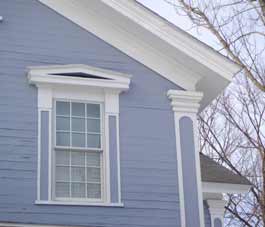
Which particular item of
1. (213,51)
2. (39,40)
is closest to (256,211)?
(213,51)

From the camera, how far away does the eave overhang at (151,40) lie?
11641 mm

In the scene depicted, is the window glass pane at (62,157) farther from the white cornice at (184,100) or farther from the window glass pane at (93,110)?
the white cornice at (184,100)

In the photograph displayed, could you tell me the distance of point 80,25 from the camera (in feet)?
38.6

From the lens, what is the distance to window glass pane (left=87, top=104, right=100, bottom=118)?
37.4ft

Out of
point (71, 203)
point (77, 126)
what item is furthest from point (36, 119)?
point (71, 203)

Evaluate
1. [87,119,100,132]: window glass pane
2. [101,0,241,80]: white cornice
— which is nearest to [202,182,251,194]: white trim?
[101,0,241,80]: white cornice

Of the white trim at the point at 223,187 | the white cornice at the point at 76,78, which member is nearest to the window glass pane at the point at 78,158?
the white cornice at the point at 76,78

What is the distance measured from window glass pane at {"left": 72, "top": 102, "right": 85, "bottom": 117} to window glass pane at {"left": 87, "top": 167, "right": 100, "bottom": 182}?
37.4 inches

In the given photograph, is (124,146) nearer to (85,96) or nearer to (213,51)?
(85,96)

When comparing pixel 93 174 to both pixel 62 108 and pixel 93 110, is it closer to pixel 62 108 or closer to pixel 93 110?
pixel 93 110

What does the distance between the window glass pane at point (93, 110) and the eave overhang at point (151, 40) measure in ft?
3.88

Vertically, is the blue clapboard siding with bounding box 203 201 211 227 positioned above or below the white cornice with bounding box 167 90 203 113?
below

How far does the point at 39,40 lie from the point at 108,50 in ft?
4.07

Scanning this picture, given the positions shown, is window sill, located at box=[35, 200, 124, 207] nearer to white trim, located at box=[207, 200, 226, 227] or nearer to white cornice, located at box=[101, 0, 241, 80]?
white trim, located at box=[207, 200, 226, 227]
